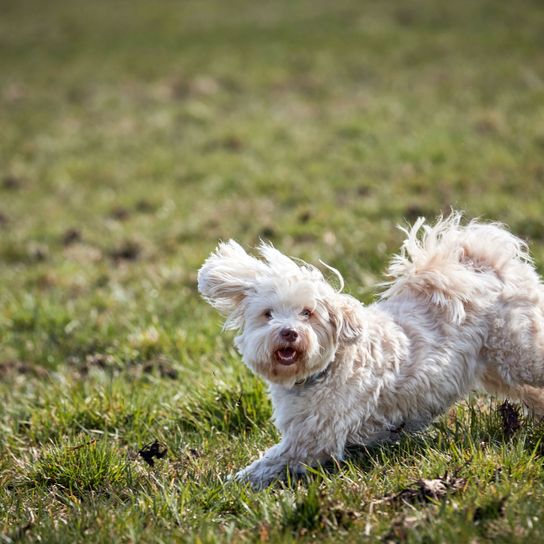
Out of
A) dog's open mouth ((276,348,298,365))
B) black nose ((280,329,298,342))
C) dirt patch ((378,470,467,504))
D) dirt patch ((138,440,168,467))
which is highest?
black nose ((280,329,298,342))

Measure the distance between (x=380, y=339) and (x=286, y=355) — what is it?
0.64 metres

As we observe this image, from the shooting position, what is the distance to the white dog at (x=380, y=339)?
4355 mm

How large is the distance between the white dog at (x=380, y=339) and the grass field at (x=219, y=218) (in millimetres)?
202

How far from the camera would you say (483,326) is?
4.66 m

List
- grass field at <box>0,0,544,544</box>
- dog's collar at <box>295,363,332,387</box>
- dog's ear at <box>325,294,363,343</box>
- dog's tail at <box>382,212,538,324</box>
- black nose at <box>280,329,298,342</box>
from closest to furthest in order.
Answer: grass field at <box>0,0,544,544</box>
black nose at <box>280,329,298,342</box>
dog's ear at <box>325,294,363,343</box>
dog's collar at <box>295,363,332,387</box>
dog's tail at <box>382,212,538,324</box>

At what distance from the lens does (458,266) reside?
15.6 feet

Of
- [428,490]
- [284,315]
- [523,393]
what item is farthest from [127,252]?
[428,490]

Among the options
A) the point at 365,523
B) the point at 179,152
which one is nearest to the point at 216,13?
the point at 179,152

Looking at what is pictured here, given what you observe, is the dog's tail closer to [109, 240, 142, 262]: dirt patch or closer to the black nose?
the black nose

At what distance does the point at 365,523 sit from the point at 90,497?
1.59 metres

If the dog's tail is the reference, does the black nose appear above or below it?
below

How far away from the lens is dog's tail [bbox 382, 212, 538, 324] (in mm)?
4641

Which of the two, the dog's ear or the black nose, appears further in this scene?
the dog's ear

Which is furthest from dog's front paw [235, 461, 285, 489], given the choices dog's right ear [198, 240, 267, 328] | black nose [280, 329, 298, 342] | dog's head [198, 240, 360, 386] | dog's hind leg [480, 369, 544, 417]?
dog's hind leg [480, 369, 544, 417]
